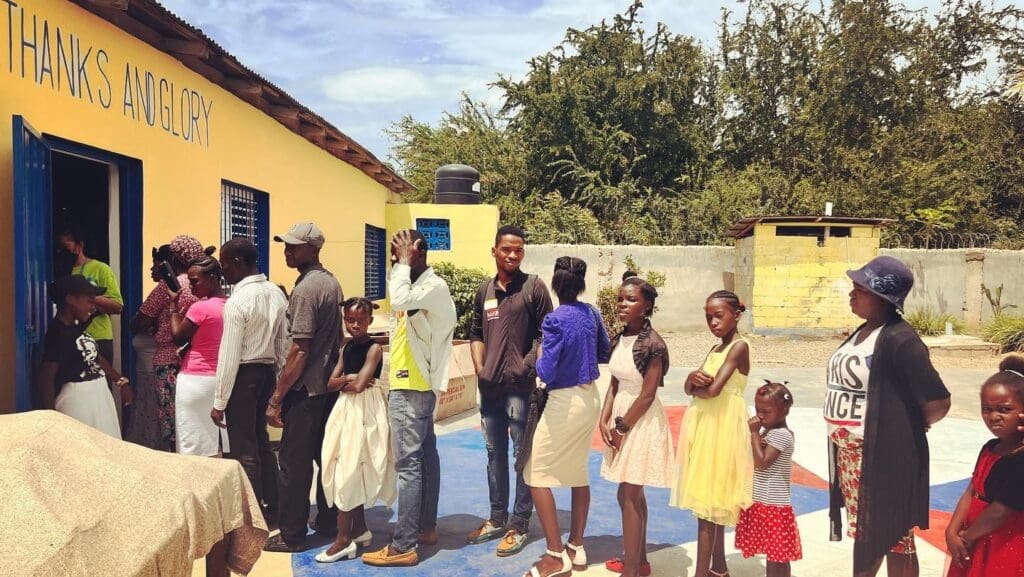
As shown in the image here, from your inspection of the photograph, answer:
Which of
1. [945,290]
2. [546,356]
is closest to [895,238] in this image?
[945,290]

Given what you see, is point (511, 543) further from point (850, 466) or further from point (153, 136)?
point (153, 136)

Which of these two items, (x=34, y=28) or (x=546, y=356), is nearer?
(x=546, y=356)

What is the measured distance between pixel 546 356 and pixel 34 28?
3527 millimetres

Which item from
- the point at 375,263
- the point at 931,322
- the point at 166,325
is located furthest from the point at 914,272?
the point at 166,325

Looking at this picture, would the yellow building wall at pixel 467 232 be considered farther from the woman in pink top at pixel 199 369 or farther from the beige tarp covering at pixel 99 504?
the beige tarp covering at pixel 99 504

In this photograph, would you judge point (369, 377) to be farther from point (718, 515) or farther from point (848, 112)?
point (848, 112)

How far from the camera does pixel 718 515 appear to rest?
12.2 feet

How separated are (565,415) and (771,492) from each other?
1.08 metres

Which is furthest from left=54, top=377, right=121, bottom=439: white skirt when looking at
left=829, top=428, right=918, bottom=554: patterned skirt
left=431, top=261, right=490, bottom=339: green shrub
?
left=431, top=261, right=490, bottom=339: green shrub

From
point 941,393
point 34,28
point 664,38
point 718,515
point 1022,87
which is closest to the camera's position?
point 941,393

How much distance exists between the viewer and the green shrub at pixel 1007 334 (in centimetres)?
1380

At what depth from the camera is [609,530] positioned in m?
4.82

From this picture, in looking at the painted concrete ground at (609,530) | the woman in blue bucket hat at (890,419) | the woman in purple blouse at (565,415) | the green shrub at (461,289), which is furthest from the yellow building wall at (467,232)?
the woman in blue bucket hat at (890,419)

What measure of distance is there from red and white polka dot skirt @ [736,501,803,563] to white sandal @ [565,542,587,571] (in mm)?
826
